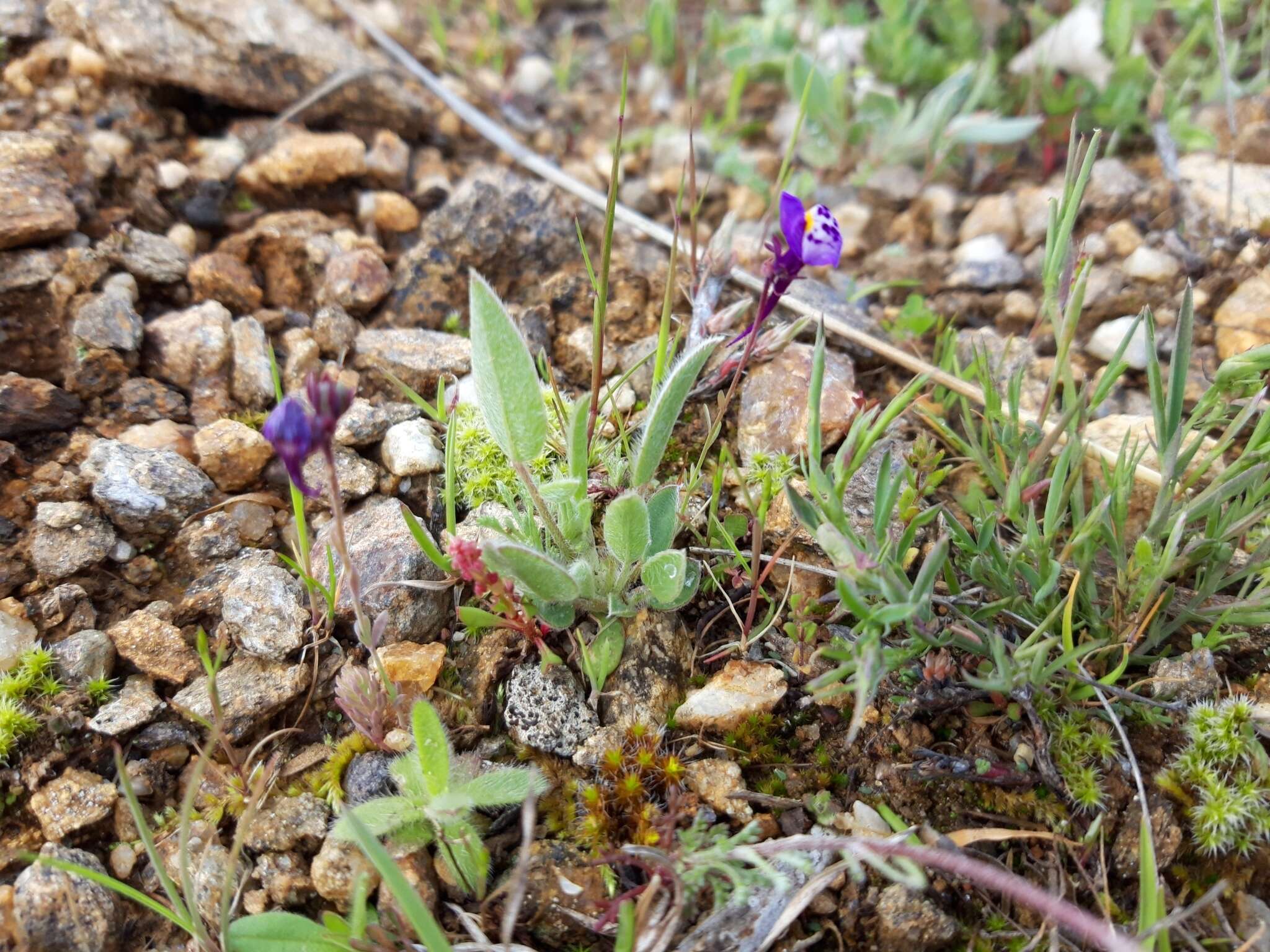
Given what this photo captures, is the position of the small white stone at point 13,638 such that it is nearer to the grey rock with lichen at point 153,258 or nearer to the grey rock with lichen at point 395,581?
the grey rock with lichen at point 395,581

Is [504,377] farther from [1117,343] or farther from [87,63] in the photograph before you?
[87,63]

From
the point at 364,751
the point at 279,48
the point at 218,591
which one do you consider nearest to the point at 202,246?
the point at 279,48

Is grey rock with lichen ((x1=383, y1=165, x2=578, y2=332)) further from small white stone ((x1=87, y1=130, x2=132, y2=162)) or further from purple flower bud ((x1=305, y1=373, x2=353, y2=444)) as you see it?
purple flower bud ((x1=305, y1=373, x2=353, y2=444))

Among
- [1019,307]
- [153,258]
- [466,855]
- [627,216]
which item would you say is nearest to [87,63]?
[153,258]

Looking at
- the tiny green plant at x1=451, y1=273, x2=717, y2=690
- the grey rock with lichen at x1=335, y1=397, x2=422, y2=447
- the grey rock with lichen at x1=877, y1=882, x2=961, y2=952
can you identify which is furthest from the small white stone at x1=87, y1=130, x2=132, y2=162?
the grey rock with lichen at x1=877, y1=882, x2=961, y2=952

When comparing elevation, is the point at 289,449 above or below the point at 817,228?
below

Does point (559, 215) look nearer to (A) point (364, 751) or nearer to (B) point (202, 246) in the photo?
(B) point (202, 246)

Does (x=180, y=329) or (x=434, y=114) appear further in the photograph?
(x=434, y=114)

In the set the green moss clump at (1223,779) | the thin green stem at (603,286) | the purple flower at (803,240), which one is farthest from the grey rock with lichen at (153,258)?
the green moss clump at (1223,779)
